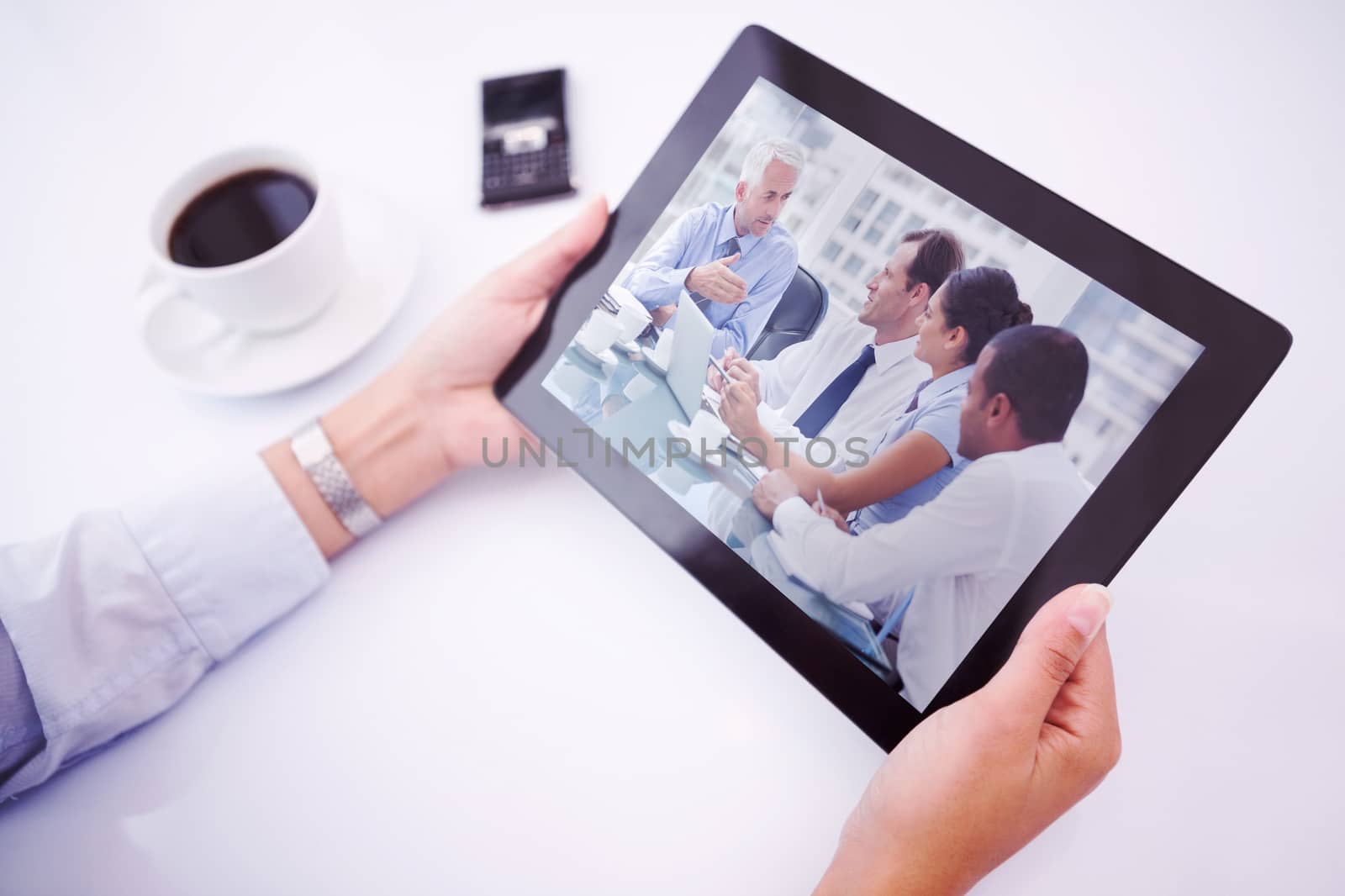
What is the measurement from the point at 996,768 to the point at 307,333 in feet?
2.03

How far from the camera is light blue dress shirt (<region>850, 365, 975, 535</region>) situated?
1.48ft

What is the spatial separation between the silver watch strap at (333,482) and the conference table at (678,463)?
0.59 ft

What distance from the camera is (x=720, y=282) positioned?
0.53 m

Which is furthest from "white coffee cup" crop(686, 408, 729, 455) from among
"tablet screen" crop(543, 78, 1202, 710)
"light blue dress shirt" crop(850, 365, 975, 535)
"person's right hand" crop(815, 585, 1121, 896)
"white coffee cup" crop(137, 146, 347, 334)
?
"white coffee cup" crop(137, 146, 347, 334)

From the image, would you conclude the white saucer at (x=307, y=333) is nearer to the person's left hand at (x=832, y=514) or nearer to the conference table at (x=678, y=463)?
the conference table at (x=678, y=463)

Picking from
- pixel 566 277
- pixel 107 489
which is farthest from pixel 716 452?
pixel 107 489

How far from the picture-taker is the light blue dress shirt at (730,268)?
1.70 feet

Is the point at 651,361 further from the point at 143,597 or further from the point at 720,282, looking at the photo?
the point at 143,597

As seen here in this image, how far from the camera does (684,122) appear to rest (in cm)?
56

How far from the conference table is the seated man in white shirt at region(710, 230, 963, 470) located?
0.10 feet

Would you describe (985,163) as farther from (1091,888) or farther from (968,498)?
(1091,888)

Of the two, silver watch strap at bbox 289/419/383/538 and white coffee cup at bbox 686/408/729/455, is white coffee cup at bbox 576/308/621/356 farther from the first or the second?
silver watch strap at bbox 289/419/383/538

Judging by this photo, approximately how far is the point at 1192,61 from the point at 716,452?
560mm

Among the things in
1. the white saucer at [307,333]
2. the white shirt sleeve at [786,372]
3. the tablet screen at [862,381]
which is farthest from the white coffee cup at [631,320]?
the white saucer at [307,333]
